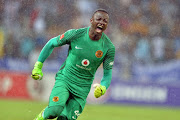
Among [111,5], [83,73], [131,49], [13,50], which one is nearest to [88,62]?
[83,73]

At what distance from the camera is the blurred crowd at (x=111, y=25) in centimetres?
1302

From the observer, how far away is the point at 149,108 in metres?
15.4

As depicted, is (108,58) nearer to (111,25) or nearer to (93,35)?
(93,35)

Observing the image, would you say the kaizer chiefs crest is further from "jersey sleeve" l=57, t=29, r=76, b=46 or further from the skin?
"jersey sleeve" l=57, t=29, r=76, b=46

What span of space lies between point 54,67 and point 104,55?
787 cm

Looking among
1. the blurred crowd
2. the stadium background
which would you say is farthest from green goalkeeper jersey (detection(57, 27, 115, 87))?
the blurred crowd

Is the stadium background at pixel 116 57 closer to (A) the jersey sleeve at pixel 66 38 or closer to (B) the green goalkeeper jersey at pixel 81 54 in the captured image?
(B) the green goalkeeper jersey at pixel 81 54

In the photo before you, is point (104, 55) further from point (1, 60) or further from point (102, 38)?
point (1, 60)

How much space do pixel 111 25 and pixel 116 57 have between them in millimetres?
1220

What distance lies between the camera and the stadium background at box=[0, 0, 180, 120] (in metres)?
13.0

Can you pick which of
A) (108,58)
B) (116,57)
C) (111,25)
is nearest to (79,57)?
(108,58)

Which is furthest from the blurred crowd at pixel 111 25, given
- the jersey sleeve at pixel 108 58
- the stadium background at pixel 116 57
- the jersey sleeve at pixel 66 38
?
the jersey sleeve at pixel 108 58

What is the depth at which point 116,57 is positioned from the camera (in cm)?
1506

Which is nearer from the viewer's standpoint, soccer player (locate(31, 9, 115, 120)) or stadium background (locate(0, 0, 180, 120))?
soccer player (locate(31, 9, 115, 120))
